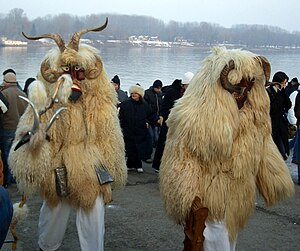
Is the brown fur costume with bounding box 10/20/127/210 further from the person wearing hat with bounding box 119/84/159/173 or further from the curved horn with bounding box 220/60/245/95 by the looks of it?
the person wearing hat with bounding box 119/84/159/173

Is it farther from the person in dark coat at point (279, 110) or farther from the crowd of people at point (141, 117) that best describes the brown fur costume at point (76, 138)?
the person in dark coat at point (279, 110)

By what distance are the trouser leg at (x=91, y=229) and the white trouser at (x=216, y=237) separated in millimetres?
950

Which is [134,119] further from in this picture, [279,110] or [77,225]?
[77,225]

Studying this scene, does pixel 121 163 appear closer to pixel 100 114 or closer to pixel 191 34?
pixel 100 114

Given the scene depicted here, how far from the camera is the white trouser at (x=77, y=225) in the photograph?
4328 millimetres

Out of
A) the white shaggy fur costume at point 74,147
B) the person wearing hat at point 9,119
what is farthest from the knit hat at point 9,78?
the white shaggy fur costume at point 74,147

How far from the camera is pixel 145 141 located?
30.6 feet

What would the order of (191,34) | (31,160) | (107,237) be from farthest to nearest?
1. (191,34)
2. (107,237)
3. (31,160)

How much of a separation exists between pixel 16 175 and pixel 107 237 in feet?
4.70

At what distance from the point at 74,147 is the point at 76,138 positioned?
75 millimetres

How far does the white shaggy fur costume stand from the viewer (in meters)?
4.29

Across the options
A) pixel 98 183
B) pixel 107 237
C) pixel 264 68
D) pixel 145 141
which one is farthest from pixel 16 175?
pixel 145 141

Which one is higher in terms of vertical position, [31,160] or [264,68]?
[264,68]

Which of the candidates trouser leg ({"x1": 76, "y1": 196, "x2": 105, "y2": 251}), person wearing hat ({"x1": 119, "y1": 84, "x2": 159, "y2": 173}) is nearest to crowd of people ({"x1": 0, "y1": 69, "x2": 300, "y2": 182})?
person wearing hat ({"x1": 119, "y1": 84, "x2": 159, "y2": 173})
